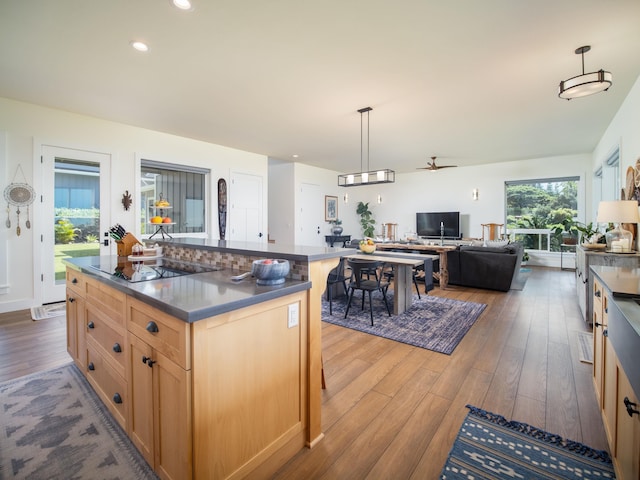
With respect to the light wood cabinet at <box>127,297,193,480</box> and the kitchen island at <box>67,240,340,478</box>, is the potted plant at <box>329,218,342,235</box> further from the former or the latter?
the light wood cabinet at <box>127,297,193,480</box>

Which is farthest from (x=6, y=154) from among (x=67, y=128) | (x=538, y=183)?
(x=538, y=183)

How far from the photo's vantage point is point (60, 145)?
14.0 ft

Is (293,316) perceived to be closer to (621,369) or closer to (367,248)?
(621,369)

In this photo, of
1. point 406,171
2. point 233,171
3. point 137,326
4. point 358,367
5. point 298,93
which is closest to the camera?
point 137,326

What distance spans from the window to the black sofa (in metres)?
4.91

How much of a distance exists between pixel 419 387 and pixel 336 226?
23.4 feet

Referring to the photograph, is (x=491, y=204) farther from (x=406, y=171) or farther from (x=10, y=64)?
(x=10, y=64)

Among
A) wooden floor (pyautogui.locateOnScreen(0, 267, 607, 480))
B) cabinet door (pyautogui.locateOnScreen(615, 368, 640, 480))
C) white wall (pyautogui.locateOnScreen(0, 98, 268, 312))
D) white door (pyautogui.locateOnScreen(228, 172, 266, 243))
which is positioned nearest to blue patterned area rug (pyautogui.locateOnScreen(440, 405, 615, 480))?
wooden floor (pyautogui.locateOnScreen(0, 267, 607, 480))

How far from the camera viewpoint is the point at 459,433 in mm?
1759

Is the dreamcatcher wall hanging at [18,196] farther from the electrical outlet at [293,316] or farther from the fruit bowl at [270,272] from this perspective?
the electrical outlet at [293,316]

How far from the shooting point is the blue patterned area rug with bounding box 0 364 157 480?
1.51 meters

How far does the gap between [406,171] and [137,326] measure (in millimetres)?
8904

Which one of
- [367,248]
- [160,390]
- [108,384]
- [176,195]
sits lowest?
[108,384]

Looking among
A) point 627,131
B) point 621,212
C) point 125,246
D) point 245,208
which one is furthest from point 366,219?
point 125,246
